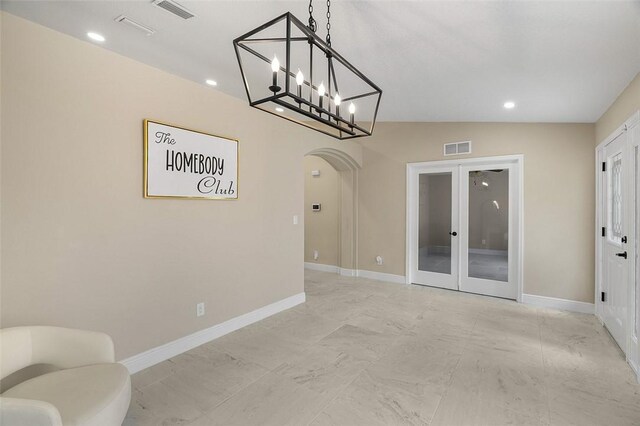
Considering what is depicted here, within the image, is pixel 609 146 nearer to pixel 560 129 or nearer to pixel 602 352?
pixel 560 129

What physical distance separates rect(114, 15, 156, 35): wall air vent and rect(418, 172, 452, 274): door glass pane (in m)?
4.61

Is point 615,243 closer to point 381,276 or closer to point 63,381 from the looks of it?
point 381,276

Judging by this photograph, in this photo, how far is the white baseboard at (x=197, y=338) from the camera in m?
2.67

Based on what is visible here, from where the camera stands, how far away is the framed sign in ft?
8.99

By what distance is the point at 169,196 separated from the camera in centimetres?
287

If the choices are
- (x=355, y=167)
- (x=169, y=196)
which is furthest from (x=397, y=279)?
(x=169, y=196)

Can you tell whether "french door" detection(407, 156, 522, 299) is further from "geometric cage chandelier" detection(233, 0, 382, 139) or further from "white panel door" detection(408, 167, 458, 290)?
"geometric cage chandelier" detection(233, 0, 382, 139)

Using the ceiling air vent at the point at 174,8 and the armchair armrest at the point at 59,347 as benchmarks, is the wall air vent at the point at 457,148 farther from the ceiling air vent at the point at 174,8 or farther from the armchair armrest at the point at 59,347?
the armchair armrest at the point at 59,347

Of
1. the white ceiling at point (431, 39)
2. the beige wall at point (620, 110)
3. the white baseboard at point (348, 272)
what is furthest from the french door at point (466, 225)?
the white ceiling at point (431, 39)

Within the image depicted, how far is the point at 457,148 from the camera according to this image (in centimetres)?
508

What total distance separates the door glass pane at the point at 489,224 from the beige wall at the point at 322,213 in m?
2.69

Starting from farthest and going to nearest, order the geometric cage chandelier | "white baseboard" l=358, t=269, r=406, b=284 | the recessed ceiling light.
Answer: "white baseboard" l=358, t=269, r=406, b=284 → the recessed ceiling light → the geometric cage chandelier

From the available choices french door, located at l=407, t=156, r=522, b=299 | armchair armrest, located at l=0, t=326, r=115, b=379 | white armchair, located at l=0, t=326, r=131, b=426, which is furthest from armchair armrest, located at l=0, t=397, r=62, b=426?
french door, located at l=407, t=156, r=522, b=299

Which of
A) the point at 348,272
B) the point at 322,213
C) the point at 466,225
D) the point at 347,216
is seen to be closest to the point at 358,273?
the point at 348,272
